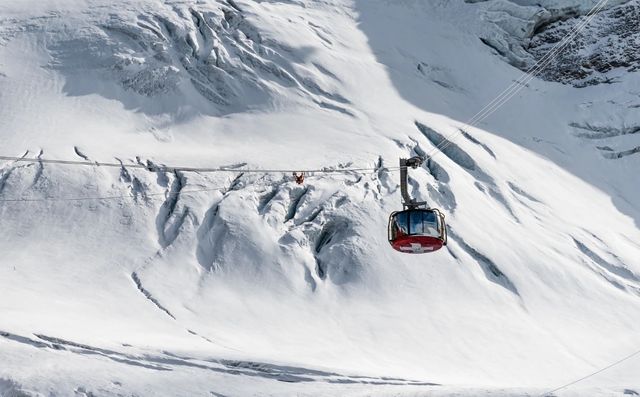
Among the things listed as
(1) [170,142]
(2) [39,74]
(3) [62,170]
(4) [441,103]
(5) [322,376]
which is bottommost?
(5) [322,376]

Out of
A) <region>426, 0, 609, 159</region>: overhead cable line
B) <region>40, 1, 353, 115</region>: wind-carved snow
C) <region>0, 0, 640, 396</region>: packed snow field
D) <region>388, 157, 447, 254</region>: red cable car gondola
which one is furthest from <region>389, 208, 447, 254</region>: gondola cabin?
<region>40, 1, 353, 115</region>: wind-carved snow

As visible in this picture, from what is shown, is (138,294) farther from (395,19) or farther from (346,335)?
(395,19)

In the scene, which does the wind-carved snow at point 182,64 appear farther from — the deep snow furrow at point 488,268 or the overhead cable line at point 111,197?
the deep snow furrow at point 488,268

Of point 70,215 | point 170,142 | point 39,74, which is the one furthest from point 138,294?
point 39,74

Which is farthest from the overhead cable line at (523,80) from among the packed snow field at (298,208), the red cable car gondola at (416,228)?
the red cable car gondola at (416,228)

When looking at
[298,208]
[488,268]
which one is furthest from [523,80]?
[298,208]

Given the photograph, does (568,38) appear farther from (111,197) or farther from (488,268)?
(111,197)
